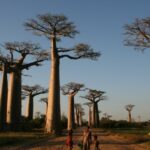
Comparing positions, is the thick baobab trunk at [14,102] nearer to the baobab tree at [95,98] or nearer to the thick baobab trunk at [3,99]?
the thick baobab trunk at [3,99]

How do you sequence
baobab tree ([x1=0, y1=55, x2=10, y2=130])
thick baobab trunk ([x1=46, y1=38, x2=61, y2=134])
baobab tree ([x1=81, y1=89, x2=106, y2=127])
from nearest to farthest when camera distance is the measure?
1. thick baobab trunk ([x1=46, y1=38, x2=61, y2=134])
2. baobab tree ([x1=0, y1=55, x2=10, y2=130])
3. baobab tree ([x1=81, y1=89, x2=106, y2=127])

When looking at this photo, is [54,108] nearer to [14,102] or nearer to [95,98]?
[14,102]

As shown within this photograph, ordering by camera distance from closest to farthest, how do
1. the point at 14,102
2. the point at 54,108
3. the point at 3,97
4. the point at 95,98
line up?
the point at 54,108 → the point at 3,97 → the point at 14,102 → the point at 95,98

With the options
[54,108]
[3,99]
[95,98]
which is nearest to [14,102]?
[3,99]

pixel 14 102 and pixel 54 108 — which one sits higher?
pixel 14 102

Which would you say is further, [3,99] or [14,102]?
[14,102]

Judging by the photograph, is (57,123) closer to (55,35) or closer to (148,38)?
(55,35)

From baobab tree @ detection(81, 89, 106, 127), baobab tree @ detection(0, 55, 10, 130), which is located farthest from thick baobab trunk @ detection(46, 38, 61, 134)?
baobab tree @ detection(81, 89, 106, 127)

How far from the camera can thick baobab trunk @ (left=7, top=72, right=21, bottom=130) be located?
3281 cm

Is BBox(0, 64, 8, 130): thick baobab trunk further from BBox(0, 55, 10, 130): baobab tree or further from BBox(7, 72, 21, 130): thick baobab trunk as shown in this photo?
BBox(7, 72, 21, 130): thick baobab trunk

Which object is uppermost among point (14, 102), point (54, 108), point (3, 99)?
point (3, 99)

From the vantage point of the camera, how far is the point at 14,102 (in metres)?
33.1

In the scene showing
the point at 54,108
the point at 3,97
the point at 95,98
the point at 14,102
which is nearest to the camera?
the point at 54,108

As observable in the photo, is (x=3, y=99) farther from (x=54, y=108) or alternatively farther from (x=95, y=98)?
(x=95, y=98)
